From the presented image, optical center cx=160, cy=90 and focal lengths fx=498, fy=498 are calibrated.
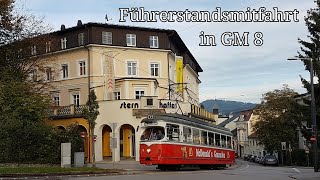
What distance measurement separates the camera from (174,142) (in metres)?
32.9

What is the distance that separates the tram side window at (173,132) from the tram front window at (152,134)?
488mm

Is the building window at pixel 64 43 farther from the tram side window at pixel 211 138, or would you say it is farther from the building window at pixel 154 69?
the tram side window at pixel 211 138

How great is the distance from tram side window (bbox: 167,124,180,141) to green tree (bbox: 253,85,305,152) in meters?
43.1

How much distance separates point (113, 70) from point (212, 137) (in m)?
20.4

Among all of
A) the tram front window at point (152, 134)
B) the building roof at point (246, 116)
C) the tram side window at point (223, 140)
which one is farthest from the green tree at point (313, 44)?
the building roof at point (246, 116)

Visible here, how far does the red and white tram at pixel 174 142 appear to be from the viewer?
32.3m

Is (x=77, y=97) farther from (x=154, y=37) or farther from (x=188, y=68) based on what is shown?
(x=188, y=68)

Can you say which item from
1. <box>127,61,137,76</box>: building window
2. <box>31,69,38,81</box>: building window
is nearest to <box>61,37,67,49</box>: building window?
<box>31,69,38,81</box>: building window

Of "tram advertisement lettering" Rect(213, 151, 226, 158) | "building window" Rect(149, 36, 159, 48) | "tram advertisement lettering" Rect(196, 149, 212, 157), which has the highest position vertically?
"building window" Rect(149, 36, 159, 48)

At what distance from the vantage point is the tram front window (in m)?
32.6

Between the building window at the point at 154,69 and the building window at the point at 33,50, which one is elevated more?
the building window at the point at 33,50

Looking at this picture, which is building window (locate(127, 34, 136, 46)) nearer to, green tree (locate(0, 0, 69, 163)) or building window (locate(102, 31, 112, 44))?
building window (locate(102, 31, 112, 44))

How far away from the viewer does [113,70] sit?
56375 millimetres

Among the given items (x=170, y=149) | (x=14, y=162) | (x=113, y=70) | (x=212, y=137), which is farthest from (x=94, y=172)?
(x=113, y=70)
